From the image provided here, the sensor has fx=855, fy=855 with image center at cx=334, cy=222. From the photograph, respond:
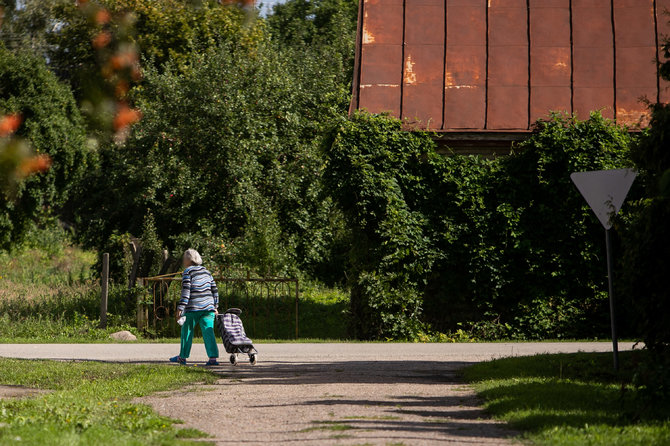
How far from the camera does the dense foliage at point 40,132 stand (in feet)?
23.8

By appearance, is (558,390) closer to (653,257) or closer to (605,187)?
(653,257)

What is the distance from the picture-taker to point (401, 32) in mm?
18438

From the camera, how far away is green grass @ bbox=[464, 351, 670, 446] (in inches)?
246

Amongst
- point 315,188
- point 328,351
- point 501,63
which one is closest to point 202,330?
point 328,351

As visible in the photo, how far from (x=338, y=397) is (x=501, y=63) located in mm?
11449

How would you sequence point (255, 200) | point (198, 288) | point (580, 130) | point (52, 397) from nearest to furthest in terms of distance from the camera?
point (52, 397)
point (198, 288)
point (580, 130)
point (255, 200)

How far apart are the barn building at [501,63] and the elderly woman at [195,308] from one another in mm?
6378

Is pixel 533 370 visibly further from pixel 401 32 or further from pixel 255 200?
pixel 255 200

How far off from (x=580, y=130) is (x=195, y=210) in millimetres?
9932

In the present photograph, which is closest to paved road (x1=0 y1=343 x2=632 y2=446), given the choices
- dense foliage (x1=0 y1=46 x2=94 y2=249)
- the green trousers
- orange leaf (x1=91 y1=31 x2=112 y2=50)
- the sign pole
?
the green trousers

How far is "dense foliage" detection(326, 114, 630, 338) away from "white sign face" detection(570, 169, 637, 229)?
609 centimetres

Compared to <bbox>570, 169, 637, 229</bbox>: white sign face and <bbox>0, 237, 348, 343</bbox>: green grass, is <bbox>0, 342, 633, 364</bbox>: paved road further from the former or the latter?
<bbox>570, 169, 637, 229</bbox>: white sign face

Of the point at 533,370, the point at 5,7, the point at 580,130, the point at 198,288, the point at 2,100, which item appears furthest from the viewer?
the point at 580,130

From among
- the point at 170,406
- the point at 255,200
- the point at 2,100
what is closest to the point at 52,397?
the point at 170,406
